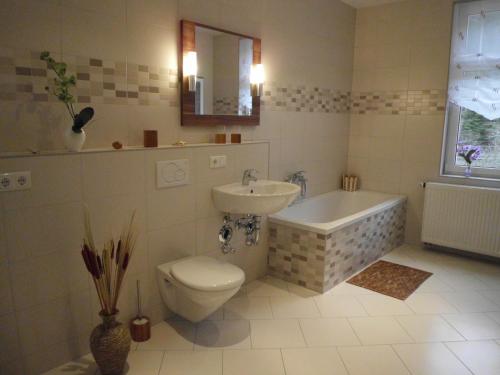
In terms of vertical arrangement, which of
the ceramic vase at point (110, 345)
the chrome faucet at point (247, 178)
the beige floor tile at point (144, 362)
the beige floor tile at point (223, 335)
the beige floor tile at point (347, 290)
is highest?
the chrome faucet at point (247, 178)

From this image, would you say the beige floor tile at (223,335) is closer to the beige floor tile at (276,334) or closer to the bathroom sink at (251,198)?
the beige floor tile at (276,334)

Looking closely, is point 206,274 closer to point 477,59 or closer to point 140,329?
point 140,329

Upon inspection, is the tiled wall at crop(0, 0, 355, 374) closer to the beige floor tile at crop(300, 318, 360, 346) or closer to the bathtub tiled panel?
the bathtub tiled panel

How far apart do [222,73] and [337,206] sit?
6.67 ft

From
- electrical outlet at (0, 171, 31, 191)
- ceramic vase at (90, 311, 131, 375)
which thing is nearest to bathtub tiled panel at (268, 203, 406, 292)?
ceramic vase at (90, 311, 131, 375)

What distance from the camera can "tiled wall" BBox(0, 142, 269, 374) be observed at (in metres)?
1.75

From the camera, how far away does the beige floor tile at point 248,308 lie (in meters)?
2.54

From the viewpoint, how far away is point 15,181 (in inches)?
66.5

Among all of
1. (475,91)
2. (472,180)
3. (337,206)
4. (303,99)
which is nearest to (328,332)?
(337,206)

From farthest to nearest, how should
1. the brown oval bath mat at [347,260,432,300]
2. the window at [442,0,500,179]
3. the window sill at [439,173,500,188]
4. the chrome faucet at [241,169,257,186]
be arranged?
the window sill at [439,173,500,188] < the window at [442,0,500,179] < the brown oval bath mat at [347,260,432,300] < the chrome faucet at [241,169,257,186]

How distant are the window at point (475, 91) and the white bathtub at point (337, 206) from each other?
0.75 meters

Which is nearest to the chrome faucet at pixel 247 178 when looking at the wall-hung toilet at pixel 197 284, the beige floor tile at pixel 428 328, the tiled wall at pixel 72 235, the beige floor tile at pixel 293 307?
the tiled wall at pixel 72 235

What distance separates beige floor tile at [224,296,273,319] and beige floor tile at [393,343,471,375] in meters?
0.84

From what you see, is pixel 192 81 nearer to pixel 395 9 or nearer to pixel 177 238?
pixel 177 238
